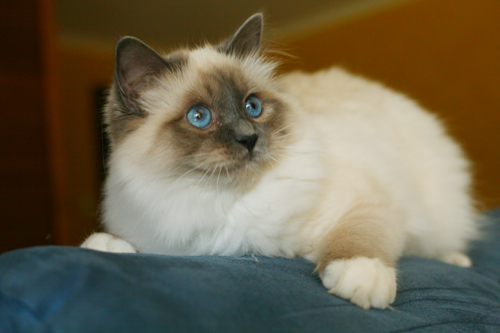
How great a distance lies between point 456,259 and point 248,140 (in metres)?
1.34

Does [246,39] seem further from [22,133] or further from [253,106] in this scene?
[22,133]

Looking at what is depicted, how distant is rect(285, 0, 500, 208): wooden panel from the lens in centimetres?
471

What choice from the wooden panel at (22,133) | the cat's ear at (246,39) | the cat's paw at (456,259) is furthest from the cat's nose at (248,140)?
the wooden panel at (22,133)

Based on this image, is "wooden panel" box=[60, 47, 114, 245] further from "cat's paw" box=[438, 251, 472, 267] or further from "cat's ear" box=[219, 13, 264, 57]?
"cat's paw" box=[438, 251, 472, 267]

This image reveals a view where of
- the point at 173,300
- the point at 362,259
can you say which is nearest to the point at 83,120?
the point at 362,259

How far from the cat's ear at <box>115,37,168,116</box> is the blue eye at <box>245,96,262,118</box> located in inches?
12.5

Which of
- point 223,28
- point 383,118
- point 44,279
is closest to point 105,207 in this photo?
point 44,279

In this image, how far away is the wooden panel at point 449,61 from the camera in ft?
15.5

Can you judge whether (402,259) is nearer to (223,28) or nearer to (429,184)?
(429,184)

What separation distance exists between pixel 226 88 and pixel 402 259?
3.31ft

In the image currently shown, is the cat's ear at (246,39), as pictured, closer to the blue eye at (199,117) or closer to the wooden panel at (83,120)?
the blue eye at (199,117)

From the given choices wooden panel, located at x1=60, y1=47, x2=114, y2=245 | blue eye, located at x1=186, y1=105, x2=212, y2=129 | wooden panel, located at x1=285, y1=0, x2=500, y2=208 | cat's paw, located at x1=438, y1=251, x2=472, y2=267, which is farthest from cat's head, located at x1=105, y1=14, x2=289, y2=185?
wooden panel, located at x1=60, y1=47, x2=114, y2=245

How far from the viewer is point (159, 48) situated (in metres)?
4.74

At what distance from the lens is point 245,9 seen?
5.45 meters
